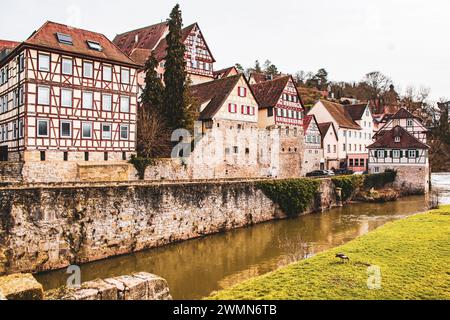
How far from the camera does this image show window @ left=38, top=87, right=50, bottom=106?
25.3m

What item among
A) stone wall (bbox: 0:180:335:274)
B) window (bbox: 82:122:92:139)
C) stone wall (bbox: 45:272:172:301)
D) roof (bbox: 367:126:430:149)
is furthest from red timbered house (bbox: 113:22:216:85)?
stone wall (bbox: 45:272:172:301)

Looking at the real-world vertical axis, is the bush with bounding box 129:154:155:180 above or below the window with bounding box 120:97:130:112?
below

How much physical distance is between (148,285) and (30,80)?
20.8m

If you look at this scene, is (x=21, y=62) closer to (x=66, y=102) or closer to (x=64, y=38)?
(x=64, y=38)

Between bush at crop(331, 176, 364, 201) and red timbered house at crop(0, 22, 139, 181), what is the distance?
19.0m

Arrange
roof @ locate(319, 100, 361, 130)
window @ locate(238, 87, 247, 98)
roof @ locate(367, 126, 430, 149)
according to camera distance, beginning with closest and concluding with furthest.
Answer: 1. window @ locate(238, 87, 247, 98)
2. roof @ locate(367, 126, 430, 149)
3. roof @ locate(319, 100, 361, 130)

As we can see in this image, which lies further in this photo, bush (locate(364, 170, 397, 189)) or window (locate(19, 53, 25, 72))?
bush (locate(364, 170, 397, 189))

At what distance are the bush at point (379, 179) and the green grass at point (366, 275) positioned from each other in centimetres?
2566

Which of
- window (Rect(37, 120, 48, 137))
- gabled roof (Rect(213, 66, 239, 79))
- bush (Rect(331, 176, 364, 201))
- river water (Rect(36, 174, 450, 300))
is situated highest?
gabled roof (Rect(213, 66, 239, 79))

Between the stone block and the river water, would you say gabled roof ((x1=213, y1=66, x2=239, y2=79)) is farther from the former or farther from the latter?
the stone block

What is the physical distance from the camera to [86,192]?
1742 cm

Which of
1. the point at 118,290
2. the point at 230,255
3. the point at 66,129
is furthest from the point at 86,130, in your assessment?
the point at 118,290
